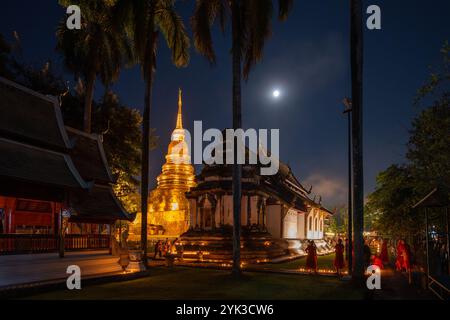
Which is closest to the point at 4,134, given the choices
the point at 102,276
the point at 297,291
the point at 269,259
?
the point at 102,276

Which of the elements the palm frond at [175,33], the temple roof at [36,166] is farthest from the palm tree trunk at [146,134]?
the temple roof at [36,166]

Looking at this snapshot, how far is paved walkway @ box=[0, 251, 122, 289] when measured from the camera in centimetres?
1484

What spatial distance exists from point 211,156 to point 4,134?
838 inches

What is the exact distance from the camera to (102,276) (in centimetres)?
1716

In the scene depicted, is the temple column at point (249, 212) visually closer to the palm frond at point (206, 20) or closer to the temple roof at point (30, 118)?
the palm frond at point (206, 20)

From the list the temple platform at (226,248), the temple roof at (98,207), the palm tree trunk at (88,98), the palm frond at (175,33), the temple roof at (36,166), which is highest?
the palm frond at (175,33)

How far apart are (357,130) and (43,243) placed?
1306 centimetres

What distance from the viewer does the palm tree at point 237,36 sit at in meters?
18.8

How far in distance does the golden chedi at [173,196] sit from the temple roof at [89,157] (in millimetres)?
43198

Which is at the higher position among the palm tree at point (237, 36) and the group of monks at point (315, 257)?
the palm tree at point (237, 36)

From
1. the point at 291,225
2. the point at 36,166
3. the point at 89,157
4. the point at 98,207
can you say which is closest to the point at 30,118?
the point at 36,166

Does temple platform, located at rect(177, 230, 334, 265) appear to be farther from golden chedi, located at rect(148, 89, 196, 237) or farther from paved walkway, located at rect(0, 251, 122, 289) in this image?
golden chedi, located at rect(148, 89, 196, 237)

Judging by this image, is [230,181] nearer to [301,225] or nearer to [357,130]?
Answer: [301,225]
